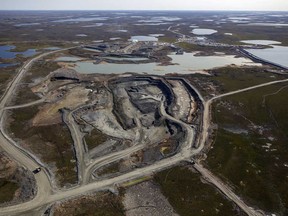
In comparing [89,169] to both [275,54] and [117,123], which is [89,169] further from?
[275,54]

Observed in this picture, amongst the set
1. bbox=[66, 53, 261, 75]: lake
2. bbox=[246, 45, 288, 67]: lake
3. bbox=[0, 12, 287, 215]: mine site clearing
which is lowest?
bbox=[246, 45, 288, 67]: lake

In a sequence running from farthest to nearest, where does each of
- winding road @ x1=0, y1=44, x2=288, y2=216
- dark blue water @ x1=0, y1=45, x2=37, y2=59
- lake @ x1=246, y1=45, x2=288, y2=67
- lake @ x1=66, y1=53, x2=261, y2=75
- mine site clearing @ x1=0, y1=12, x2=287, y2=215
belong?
dark blue water @ x1=0, y1=45, x2=37, y2=59 < lake @ x1=246, y1=45, x2=288, y2=67 < lake @ x1=66, y1=53, x2=261, y2=75 < mine site clearing @ x1=0, y1=12, x2=287, y2=215 < winding road @ x1=0, y1=44, x2=288, y2=216

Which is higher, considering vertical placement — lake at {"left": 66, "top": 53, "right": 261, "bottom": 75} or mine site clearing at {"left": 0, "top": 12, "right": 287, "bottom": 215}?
mine site clearing at {"left": 0, "top": 12, "right": 287, "bottom": 215}

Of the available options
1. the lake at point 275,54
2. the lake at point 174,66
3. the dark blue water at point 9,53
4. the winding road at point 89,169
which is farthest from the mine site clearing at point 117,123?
the lake at point 275,54

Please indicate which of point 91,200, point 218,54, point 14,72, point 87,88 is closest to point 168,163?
point 91,200

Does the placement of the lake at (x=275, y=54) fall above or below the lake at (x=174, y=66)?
below

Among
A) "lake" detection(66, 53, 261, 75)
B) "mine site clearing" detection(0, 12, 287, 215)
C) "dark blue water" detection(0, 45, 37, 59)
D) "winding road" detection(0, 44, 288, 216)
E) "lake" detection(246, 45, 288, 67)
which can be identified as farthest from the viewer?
"dark blue water" detection(0, 45, 37, 59)

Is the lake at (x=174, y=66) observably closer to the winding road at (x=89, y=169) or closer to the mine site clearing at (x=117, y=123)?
the mine site clearing at (x=117, y=123)

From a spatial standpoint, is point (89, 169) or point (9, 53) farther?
point (9, 53)

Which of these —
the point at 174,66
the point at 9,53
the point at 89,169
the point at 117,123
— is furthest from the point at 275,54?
the point at 9,53

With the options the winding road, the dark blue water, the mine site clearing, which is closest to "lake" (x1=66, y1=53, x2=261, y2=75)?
the mine site clearing

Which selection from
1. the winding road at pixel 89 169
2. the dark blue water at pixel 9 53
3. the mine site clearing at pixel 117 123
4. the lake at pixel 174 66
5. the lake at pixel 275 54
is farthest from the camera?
the dark blue water at pixel 9 53

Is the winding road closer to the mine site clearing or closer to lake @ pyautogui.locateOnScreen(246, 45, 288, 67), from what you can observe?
the mine site clearing
